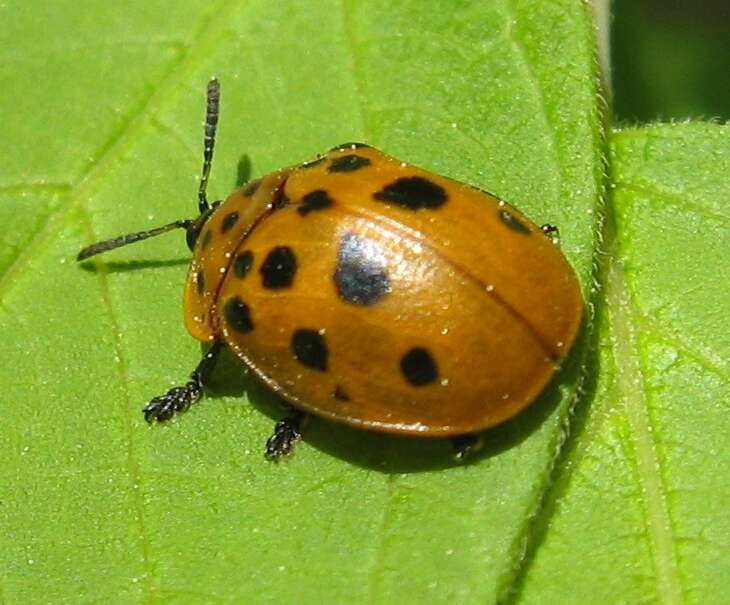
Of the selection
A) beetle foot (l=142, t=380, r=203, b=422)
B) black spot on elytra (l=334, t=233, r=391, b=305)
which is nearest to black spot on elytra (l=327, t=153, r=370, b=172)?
black spot on elytra (l=334, t=233, r=391, b=305)

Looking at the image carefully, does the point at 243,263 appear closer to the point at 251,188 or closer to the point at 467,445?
the point at 251,188

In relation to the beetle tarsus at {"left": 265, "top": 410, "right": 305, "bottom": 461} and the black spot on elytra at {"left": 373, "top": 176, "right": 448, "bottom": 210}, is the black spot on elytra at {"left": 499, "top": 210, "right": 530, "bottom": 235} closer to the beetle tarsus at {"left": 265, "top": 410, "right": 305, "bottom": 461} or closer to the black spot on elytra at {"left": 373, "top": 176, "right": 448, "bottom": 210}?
the black spot on elytra at {"left": 373, "top": 176, "right": 448, "bottom": 210}

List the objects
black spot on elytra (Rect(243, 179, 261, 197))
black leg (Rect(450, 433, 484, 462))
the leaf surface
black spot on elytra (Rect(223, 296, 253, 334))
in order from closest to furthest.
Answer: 1. the leaf surface
2. black leg (Rect(450, 433, 484, 462))
3. black spot on elytra (Rect(223, 296, 253, 334))
4. black spot on elytra (Rect(243, 179, 261, 197))

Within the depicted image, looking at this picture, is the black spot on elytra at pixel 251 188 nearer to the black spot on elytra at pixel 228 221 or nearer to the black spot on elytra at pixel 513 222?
the black spot on elytra at pixel 228 221

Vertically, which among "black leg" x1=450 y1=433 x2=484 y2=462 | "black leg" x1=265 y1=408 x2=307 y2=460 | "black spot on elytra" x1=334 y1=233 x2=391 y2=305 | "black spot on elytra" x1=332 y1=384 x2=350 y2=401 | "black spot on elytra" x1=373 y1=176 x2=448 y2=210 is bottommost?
Answer: "black leg" x1=265 y1=408 x2=307 y2=460

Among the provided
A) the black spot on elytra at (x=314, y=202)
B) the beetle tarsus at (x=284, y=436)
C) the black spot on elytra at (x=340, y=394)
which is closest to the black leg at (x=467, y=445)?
the black spot on elytra at (x=340, y=394)

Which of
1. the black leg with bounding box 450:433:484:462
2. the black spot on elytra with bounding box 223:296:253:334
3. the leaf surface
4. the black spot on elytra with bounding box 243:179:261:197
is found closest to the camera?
the leaf surface

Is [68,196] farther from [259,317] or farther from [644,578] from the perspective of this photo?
[644,578]

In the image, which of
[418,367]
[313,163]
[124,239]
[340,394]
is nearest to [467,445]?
[418,367]
